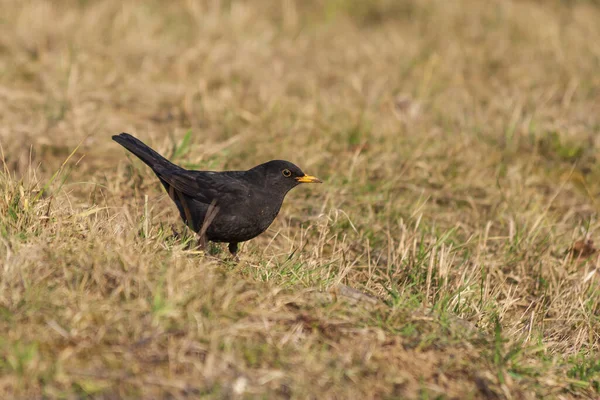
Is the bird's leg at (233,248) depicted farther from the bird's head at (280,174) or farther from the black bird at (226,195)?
the bird's head at (280,174)

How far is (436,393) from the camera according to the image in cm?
363

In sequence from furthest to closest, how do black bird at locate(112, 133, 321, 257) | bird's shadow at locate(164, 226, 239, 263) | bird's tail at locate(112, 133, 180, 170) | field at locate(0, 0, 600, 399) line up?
bird's tail at locate(112, 133, 180, 170) → black bird at locate(112, 133, 321, 257) → bird's shadow at locate(164, 226, 239, 263) → field at locate(0, 0, 600, 399)

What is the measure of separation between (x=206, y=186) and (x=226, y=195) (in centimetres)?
16

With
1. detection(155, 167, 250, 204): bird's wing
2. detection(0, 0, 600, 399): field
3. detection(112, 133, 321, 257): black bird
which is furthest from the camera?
detection(155, 167, 250, 204): bird's wing

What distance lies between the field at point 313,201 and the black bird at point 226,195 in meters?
0.21

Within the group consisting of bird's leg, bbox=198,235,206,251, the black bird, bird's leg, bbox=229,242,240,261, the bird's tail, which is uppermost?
the bird's tail

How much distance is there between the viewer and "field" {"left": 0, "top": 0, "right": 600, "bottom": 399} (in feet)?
11.6

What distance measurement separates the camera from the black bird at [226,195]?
4.88 m

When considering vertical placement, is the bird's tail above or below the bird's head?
above

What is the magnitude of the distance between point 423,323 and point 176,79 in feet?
16.6

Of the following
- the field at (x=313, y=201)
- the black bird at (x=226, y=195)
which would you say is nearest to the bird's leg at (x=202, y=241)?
the black bird at (x=226, y=195)

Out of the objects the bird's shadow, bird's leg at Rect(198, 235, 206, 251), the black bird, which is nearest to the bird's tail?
the black bird

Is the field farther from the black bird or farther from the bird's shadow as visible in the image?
the black bird

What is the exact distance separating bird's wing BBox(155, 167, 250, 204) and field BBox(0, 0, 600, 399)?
1.03ft
